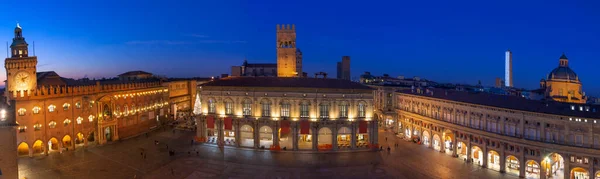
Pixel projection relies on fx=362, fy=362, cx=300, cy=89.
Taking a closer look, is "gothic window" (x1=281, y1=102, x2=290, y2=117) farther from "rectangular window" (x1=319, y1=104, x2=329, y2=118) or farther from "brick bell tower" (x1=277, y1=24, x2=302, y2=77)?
"brick bell tower" (x1=277, y1=24, x2=302, y2=77)

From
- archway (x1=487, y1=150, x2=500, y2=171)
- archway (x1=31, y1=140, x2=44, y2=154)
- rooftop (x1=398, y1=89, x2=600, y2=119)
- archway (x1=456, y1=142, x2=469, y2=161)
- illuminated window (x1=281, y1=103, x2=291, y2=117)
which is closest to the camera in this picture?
rooftop (x1=398, y1=89, x2=600, y2=119)

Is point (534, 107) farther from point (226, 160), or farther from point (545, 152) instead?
point (226, 160)

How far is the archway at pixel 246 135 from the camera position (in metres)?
62.2

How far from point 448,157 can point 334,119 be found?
18606 mm

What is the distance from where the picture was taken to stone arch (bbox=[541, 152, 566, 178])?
1750 inches

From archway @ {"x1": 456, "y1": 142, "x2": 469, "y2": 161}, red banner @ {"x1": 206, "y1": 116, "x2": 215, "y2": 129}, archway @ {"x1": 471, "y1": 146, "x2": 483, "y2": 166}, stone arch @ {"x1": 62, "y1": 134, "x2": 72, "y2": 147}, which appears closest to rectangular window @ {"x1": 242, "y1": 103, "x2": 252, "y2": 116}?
red banner @ {"x1": 206, "y1": 116, "x2": 215, "y2": 129}

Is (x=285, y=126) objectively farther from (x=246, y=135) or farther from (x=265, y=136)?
(x=246, y=135)

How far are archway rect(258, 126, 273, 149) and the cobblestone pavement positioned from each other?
10.6ft

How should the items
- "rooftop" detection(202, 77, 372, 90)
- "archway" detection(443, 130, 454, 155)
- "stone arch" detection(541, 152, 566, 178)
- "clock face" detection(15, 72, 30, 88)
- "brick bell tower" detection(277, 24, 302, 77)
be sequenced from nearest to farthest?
"stone arch" detection(541, 152, 566, 178) < "clock face" detection(15, 72, 30, 88) < "archway" detection(443, 130, 454, 155) < "rooftop" detection(202, 77, 372, 90) < "brick bell tower" detection(277, 24, 302, 77)

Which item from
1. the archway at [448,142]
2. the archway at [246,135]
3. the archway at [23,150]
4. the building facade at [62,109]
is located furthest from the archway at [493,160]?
the archway at [23,150]

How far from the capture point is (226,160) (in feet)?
175

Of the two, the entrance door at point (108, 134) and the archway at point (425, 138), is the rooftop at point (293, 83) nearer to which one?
the archway at point (425, 138)

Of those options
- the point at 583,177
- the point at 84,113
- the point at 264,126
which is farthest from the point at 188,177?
the point at 583,177

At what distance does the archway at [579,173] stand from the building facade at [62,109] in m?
70.3
